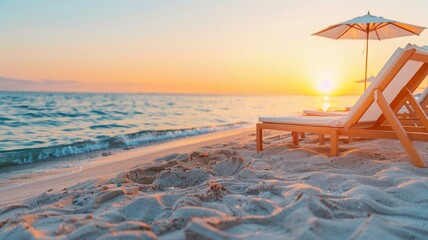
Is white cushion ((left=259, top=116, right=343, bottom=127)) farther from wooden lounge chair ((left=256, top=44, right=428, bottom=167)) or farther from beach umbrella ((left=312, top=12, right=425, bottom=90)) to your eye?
beach umbrella ((left=312, top=12, right=425, bottom=90))

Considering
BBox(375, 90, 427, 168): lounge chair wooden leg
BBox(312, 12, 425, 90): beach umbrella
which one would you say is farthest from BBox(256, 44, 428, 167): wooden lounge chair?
BBox(312, 12, 425, 90): beach umbrella

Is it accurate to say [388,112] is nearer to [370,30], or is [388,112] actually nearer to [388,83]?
[388,83]

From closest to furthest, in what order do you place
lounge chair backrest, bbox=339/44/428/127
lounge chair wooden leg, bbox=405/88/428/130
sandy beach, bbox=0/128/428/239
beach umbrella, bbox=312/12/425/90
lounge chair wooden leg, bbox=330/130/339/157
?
sandy beach, bbox=0/128/428/239 → lounge chair backrest, bbox=339/44/428/127 → lounge chair wooden leg, bbox=405/88/428/130 → lounge chair wooden leg, bbox=330/130/339/157 → beach umbrella, bbox=312/12/425/90

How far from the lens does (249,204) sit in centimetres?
218

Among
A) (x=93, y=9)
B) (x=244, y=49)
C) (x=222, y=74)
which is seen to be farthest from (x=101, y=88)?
(x=93, y=9)

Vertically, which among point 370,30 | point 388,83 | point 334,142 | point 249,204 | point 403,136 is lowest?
point 249,204

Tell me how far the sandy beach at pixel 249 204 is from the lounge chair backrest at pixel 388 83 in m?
0.43

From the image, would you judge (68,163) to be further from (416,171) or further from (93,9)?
(93,9)

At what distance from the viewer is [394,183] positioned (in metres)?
2.66

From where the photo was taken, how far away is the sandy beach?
1755 millimetres

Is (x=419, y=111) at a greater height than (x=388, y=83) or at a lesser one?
lesser

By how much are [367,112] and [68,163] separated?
490 cm

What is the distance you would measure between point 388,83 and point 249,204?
6.46ft

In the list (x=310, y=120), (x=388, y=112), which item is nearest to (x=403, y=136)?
(x=388, y=112)
